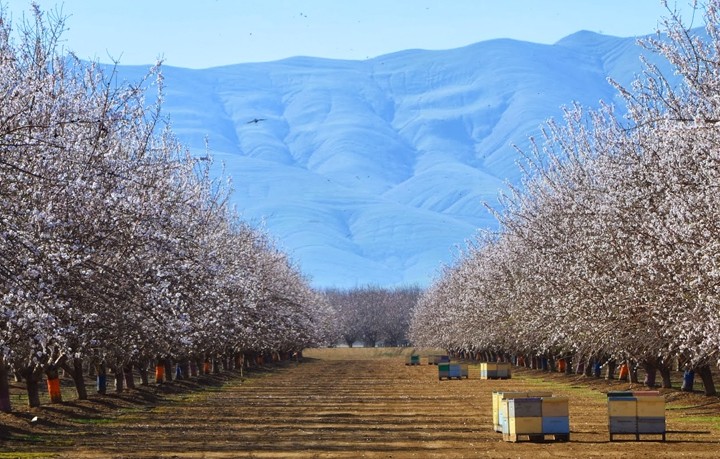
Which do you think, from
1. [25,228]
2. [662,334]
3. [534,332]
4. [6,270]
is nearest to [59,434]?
[25,228]

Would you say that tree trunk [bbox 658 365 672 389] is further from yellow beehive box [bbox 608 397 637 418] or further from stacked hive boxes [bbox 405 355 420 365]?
stacked hive boxes [bbox 405 355 420 365]

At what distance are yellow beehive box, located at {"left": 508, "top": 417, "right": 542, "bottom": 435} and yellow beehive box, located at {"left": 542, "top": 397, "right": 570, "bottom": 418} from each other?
241 millimetres

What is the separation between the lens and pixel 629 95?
32.0 m

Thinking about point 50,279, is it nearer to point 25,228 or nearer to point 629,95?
point 25,228

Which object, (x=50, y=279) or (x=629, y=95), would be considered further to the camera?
(x=629, y=95)

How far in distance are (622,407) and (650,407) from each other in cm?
61

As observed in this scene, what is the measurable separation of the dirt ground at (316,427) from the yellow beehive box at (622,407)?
667 mm

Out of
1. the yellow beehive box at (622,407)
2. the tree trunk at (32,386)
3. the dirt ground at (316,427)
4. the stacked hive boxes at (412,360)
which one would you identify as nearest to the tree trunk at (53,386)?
the dirt ground at (316,427)

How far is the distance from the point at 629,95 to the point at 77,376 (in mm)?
20830

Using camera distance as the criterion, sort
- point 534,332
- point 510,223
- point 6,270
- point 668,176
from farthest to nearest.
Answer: point 534,332
point 510,223
point 668,176
point 6,270

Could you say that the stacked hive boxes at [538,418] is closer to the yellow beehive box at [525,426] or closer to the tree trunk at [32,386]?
the yellow beehive box at [525,426]

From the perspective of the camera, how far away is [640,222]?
110ft

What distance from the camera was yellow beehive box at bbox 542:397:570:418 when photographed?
95.6 ft

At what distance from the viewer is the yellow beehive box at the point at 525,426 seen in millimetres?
29031
